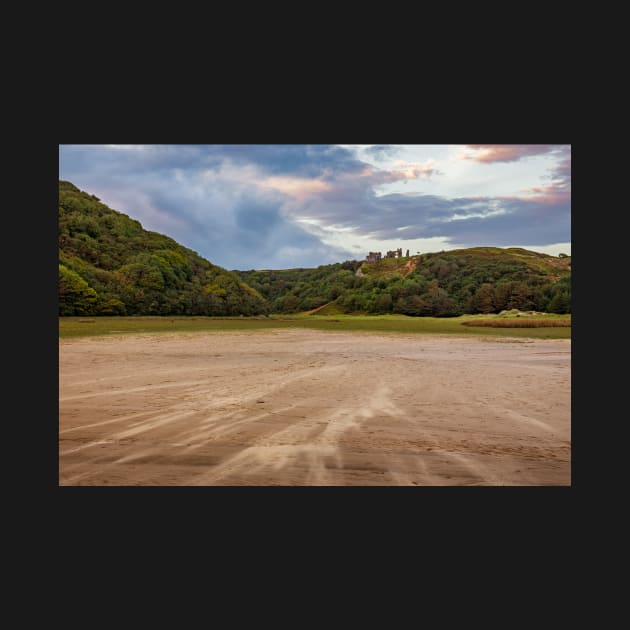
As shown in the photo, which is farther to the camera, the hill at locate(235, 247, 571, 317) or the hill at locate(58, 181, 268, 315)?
the hill at locate(235, 247, 571, 317)

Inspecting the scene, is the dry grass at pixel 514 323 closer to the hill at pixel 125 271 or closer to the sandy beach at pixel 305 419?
the sandy beach at pixel 305 419

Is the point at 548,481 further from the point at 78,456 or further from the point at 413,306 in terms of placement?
the point at 413,306

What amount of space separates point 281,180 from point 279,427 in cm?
431

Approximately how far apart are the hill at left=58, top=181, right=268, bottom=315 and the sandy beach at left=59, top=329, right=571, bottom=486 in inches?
34.1

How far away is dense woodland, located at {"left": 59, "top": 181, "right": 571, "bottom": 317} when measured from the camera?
6.75m

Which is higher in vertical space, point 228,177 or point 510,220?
point 228,177

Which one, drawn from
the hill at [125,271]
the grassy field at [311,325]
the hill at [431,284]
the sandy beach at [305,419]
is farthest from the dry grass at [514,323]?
the hill at [125,271]

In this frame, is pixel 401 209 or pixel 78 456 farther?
pixel 401 209

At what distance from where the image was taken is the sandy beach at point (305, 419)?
418 cm

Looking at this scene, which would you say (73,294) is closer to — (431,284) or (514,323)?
(431,284)

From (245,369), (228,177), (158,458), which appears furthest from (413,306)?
(158,458)

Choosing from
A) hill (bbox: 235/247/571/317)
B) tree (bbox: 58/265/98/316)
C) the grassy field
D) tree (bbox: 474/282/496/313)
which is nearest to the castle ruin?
hill (bbox: 235/247/571/317)

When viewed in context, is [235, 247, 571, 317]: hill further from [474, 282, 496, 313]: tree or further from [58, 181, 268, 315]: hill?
[58, 181, 268, 315]: hill

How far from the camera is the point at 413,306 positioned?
37.1 feet
